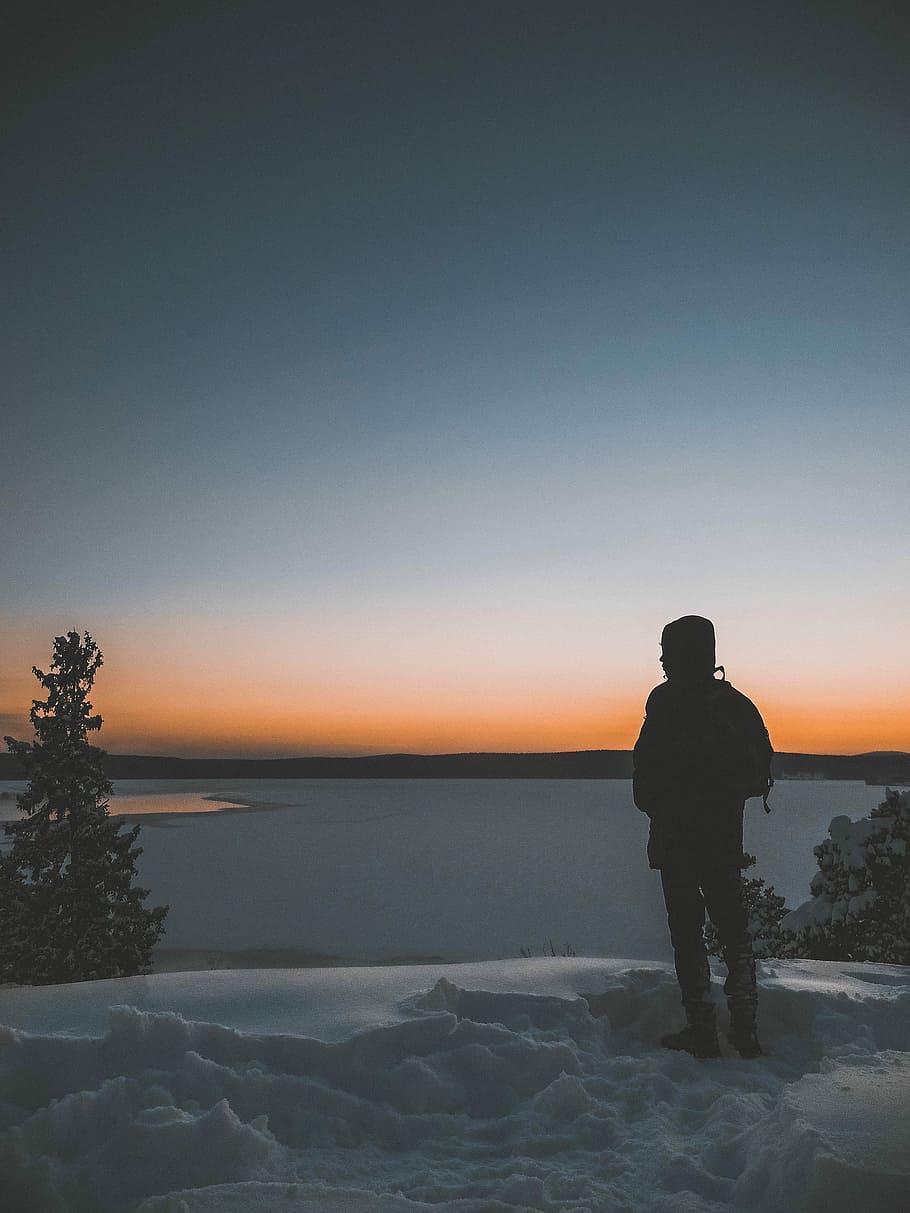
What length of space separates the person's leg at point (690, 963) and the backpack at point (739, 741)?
2.00 feet

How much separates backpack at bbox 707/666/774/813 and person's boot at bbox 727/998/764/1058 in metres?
1.10

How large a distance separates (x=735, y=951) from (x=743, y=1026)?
0.37 m

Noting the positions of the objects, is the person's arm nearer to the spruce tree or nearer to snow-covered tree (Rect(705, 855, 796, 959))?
snow-covered tree (Rect(705, 855, 796, 959))

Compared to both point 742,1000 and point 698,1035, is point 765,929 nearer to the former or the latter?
point 742,1000

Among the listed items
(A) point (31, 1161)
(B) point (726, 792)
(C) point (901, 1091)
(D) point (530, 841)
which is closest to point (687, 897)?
(B) point (726, 792)

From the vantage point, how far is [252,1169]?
2.65m

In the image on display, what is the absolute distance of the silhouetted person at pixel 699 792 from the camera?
4.31 m

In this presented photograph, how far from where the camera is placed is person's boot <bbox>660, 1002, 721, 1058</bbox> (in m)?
3.95

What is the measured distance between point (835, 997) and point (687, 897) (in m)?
1.11

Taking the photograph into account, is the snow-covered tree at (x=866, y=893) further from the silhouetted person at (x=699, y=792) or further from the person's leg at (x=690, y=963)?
the person's leg at (x=690, y=963)

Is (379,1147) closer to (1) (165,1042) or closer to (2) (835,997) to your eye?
(1) (165,1042)

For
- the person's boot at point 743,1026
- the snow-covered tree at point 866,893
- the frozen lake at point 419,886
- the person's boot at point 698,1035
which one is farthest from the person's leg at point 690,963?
the frozen lake at point 419,886

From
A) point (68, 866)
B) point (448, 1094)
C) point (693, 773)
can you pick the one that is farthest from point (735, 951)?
point (68, 866)

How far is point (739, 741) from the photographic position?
4.34 metres
